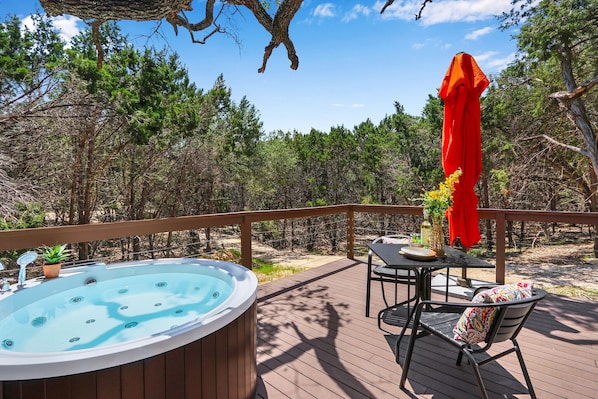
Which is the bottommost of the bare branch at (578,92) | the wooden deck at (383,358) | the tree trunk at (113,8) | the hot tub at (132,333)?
the wooden deck at (383,358)

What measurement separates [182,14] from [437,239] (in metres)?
3.72

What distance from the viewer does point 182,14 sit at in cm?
372

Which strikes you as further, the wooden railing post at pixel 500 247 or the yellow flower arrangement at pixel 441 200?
the wooden railing post at pixel 500 247

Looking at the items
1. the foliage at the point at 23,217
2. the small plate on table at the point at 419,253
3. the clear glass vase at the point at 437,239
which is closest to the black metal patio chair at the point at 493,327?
the small plate on table at the point at 419,253

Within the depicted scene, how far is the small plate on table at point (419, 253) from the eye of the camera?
230 centimetres

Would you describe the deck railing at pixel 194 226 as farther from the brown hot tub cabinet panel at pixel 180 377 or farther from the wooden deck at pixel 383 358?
the brown hot tub cabinet panel at pixel 180 377

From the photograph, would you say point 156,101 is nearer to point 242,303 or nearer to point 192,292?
point 192,292

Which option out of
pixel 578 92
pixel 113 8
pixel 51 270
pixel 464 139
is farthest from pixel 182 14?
pixel 578 92

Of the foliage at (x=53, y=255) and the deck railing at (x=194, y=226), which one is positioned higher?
the deck railing at (x=194, y=226)

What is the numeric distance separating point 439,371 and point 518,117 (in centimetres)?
842

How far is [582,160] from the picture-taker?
7.69 m

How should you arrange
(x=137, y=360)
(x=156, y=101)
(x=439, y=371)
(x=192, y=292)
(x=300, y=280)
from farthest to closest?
(x=156, y=101)
(x=300, y=280)
(x=192, y=292)
(x=439, y=371)
(x=137, y=360)

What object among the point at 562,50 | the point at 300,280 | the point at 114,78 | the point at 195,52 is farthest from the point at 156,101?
the point at 562,50

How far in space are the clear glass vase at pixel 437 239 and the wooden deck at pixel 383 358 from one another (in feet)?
2.31
